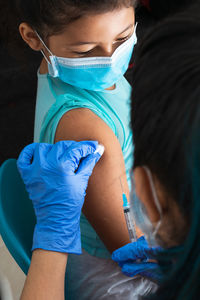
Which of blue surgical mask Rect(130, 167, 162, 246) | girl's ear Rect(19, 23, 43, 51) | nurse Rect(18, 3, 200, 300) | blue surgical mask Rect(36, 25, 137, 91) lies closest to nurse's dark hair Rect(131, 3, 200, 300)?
nurse Rect(18, 3, 200, 300)

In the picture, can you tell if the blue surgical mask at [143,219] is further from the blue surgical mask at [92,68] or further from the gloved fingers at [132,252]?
the blue surgical mask at [92,68]

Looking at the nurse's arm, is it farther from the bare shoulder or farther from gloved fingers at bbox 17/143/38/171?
gloved fingers at bbox 17/143/38/171

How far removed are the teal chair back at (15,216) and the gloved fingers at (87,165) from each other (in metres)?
0.31

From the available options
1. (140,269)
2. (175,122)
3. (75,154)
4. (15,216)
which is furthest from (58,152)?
(175,122)

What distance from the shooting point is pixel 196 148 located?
0.48 m

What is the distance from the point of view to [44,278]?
0.99 m

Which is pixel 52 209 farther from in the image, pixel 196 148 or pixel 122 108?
pixel 196 148

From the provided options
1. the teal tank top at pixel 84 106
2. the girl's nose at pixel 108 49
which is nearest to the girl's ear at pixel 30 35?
the teal tank top at pixel 84 106

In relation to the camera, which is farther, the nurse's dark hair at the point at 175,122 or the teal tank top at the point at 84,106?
the teal tank top at the point at 84,106

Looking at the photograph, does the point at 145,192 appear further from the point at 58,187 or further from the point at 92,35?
the point at 92,35

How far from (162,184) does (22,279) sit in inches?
60.3

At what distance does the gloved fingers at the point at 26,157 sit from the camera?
3.51 feet

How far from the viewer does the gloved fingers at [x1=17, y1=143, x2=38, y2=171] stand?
1.07 m

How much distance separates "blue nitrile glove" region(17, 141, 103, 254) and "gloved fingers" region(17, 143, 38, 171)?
10 mm
